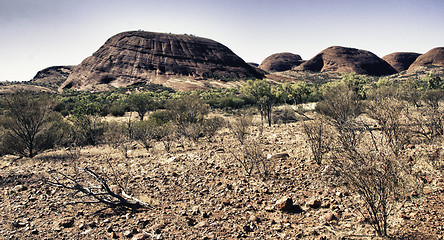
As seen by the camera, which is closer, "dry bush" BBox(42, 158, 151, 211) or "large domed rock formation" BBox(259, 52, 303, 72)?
"dry bush" BBox(42, 158, 151, 211)

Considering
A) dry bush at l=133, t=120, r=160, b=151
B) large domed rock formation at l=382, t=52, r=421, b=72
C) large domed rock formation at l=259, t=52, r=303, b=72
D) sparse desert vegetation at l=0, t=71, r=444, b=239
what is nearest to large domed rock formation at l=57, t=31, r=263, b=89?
dry bush at l=133, t=120, r=160, b=151

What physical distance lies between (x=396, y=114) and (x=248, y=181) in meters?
6.38

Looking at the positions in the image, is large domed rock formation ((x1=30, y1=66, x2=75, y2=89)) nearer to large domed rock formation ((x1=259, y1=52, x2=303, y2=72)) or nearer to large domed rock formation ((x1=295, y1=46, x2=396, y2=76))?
large domed rock formation ((x1=259, y1=52, x2=303, y2=72))

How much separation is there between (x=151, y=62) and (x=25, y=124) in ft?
252

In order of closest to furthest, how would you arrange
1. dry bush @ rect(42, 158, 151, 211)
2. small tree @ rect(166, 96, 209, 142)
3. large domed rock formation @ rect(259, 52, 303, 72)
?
dry bush @ rect(42, 158, 151, 211) → small tree @ rect(166, 96, 209, 142) → large domed rock formation @ rect(259, 52, 303, 72)

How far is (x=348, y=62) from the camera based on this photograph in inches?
5094

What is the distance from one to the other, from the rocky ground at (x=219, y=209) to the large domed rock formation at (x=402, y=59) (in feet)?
604

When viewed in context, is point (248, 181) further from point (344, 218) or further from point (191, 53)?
point (191, 53)

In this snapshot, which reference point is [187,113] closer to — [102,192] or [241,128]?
[241,128]

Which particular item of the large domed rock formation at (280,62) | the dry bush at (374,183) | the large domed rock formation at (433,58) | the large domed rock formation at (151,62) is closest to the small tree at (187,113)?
the dry bush at (374,183)

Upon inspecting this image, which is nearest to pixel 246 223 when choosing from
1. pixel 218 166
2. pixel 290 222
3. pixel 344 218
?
pixel 290 222

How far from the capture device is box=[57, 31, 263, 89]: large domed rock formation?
78.4m

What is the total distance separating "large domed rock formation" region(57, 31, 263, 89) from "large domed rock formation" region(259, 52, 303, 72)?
229ft

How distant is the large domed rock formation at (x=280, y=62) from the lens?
6417 inches
